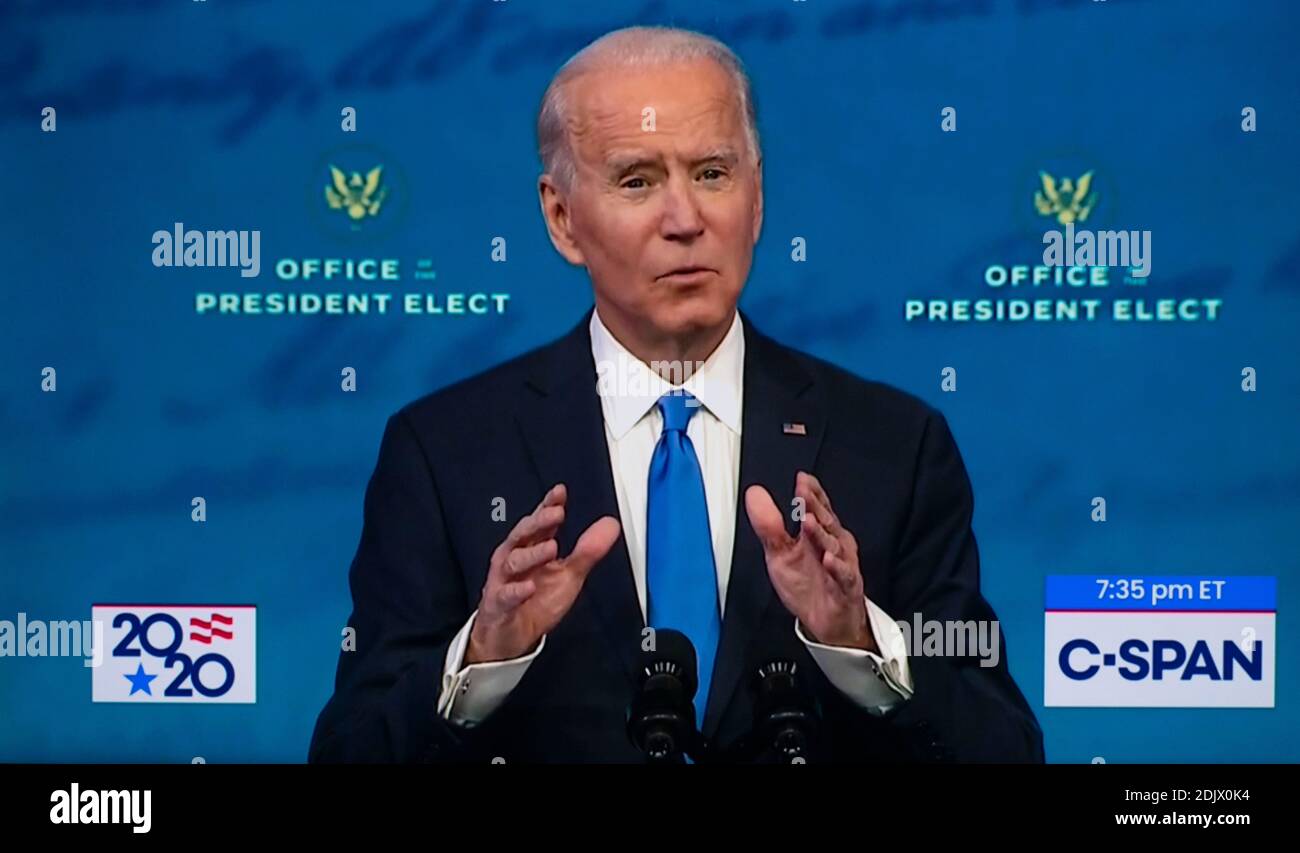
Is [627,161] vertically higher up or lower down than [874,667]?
higher up

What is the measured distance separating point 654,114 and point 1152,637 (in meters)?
1.44

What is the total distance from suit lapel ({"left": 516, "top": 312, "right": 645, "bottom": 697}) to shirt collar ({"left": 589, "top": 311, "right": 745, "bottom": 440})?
1.1 inches

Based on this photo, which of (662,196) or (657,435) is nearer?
(662,196)

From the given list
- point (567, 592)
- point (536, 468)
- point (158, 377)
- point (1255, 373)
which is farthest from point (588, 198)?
point (1255, 373)

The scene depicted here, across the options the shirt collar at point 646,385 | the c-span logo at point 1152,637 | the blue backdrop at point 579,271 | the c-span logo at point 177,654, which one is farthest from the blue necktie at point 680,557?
the c-span logo at point 177,654

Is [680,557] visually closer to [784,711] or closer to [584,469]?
[584,469]

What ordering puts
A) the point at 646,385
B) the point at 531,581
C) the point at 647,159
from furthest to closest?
the point at 646,385 → the point at 647,159 → the point at 531,581

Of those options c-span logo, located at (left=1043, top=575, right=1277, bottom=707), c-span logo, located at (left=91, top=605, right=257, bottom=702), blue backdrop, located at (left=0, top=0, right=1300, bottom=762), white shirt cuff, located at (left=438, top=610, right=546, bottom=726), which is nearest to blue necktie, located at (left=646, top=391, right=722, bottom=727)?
white shirt cuff, located at (left=438, top=610, right=546, bottom=726)

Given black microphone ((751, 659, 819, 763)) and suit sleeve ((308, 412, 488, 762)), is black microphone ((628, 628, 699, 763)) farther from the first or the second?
suit sleeve ((308, 412, 488, 762))

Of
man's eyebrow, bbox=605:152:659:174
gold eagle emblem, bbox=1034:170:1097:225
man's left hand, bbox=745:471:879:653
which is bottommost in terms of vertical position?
man's left hand, bbox=745:471:879:653

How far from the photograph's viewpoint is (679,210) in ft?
9.47

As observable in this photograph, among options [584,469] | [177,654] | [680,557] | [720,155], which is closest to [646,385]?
[584,469]

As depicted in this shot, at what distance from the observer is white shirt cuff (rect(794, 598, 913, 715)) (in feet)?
9.49
